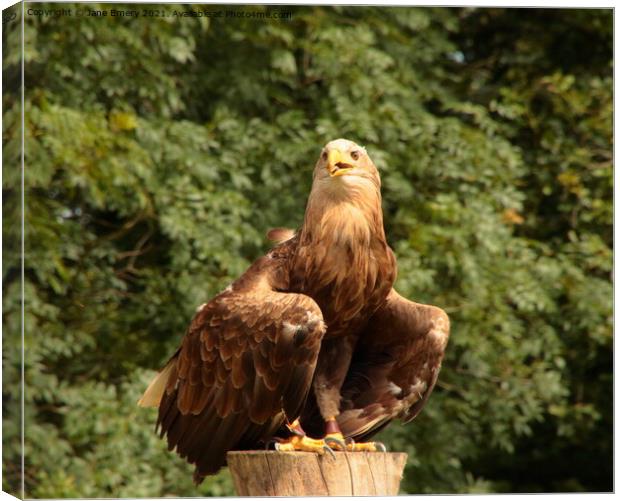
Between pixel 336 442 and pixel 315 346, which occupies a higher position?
pixel 315 346

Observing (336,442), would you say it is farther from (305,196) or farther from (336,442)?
(305,196)

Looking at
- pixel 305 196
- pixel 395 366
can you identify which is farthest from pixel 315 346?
pixel 305 196

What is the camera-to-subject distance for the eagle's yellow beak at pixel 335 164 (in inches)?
164

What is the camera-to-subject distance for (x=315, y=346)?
420 cm

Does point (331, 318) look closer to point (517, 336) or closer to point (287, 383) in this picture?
point (287, 383)

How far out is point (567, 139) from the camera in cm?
911

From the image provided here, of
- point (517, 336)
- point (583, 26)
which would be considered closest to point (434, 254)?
point (517, 336)

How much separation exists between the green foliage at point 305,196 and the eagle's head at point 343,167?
3331 millimetres

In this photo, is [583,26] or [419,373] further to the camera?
[583,26]

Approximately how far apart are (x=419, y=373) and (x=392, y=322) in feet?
0.73

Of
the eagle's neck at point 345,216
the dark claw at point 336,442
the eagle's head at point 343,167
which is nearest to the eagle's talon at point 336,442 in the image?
the dark claw at point 336,442

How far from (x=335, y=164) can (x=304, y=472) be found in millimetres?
1095

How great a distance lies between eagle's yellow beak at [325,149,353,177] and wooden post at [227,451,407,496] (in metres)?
1.00

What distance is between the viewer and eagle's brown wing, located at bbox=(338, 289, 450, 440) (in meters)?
4.59
